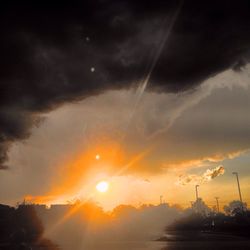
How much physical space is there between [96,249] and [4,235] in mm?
80328

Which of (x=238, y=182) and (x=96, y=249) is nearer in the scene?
(x=96, y=249)

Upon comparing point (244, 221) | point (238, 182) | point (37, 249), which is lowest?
point (37, 249)

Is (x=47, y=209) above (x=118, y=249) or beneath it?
above

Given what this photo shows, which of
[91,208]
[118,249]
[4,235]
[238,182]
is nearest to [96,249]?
[118,249]

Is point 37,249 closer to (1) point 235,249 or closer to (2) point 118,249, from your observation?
(2) point 118,249

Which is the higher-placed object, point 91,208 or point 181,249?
point 91,208

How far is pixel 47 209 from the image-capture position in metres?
168

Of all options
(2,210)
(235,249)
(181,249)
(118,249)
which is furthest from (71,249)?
(2,210)

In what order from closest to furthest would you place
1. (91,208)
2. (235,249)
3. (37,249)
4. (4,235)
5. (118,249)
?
(235,249) → (118,249) → (37,249) → (4,235) → (91,208)

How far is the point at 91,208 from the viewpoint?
184875mm

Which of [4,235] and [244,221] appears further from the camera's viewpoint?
[244,221]

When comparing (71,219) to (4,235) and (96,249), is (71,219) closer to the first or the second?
(4,235)

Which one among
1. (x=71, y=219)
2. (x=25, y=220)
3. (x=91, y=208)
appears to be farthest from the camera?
(x=91, y=208)

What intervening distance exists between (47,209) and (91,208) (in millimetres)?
27533
